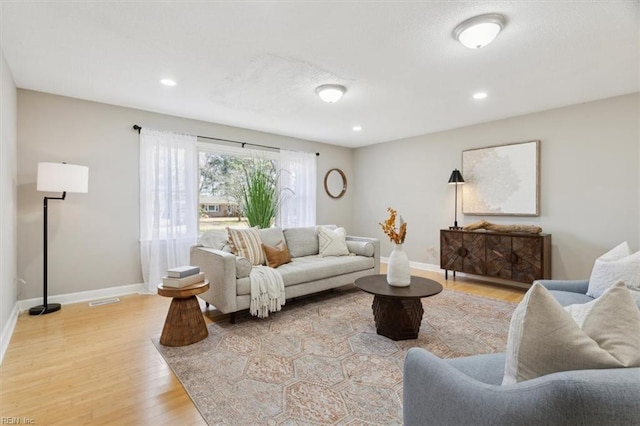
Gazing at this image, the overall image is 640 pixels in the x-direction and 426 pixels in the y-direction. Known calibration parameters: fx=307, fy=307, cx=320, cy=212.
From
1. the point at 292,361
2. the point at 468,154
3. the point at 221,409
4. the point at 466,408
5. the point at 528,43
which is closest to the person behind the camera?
the point at 466,408

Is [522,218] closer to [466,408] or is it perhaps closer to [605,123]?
[605,123]

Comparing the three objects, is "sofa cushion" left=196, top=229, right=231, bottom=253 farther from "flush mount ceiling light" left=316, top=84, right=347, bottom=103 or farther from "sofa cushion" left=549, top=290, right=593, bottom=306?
"sofa cushion" left=549, top=290, right=593, bottom=306

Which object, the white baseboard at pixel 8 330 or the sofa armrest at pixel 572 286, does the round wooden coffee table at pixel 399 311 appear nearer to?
the sofa armrest at pixel 572 286

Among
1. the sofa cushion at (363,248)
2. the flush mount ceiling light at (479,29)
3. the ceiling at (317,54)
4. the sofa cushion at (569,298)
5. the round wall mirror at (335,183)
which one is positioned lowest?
the sofa cushion at (569,298)

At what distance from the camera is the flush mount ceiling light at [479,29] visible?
202 cm

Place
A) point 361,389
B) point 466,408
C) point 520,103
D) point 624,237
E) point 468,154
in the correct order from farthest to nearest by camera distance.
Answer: point 468,154, point 520,103, point 624,237, point 361,389, point 466,408

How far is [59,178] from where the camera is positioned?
120 inches

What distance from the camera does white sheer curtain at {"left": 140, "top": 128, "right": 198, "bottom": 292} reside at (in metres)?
3.97

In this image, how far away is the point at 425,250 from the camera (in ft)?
17.6

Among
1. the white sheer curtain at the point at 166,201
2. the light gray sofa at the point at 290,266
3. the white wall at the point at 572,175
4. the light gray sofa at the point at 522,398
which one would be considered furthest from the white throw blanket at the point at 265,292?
the white wall at the point at 572,175

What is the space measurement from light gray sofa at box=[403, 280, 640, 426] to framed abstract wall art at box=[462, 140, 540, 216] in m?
3.85

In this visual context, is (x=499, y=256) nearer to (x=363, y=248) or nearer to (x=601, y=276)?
(x=363, y=248)

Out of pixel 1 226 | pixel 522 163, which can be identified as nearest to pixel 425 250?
pixel 522 163

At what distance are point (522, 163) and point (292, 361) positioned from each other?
13.1 feet
